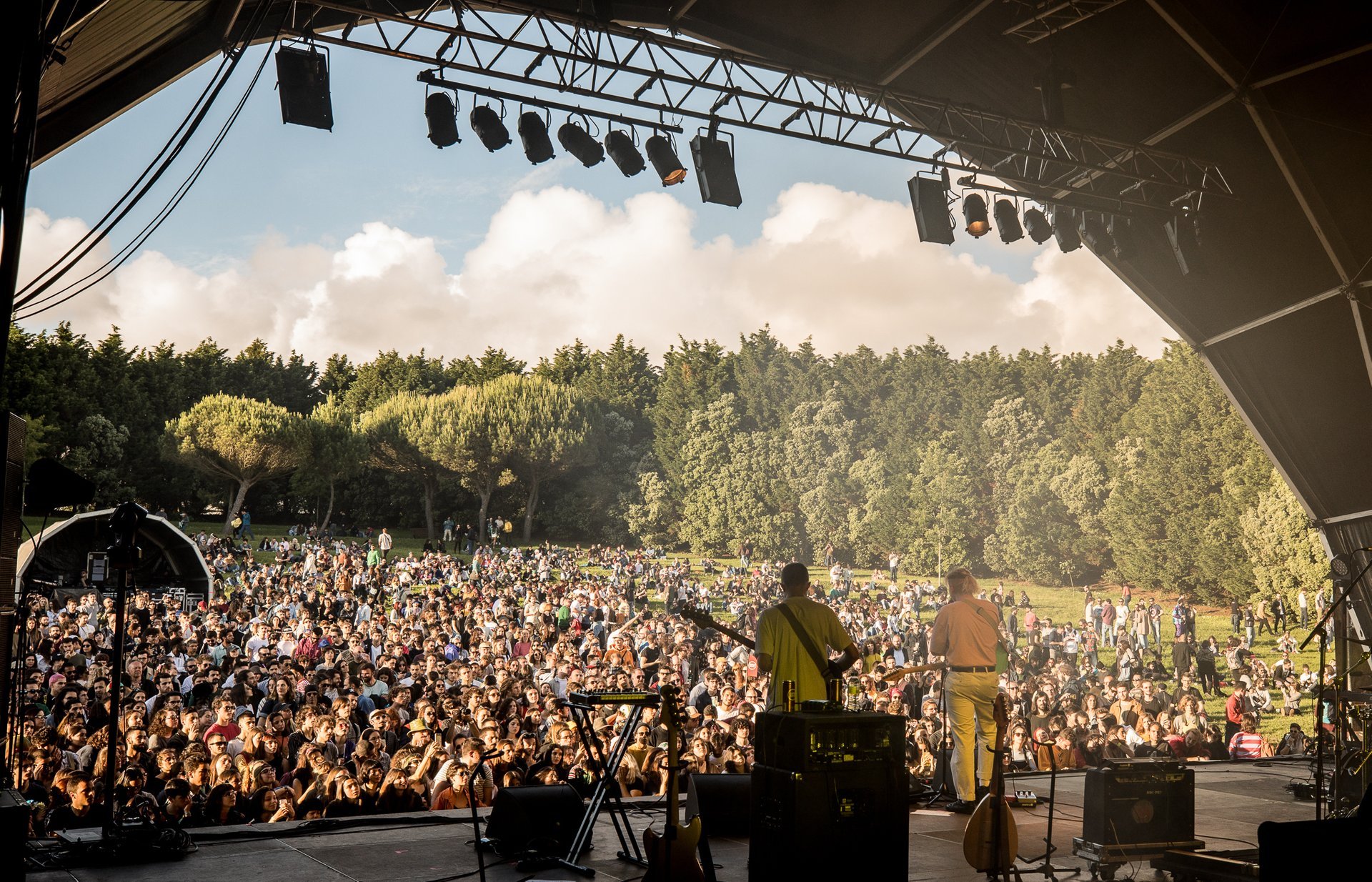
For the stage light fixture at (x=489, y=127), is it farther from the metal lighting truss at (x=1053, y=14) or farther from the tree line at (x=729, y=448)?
the tree line at (x=729, y=448)

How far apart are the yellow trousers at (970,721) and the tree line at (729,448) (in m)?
23.1

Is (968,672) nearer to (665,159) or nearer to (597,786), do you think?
(597,786)

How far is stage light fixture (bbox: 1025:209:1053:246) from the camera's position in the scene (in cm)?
814

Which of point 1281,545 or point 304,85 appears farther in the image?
point 1281,545

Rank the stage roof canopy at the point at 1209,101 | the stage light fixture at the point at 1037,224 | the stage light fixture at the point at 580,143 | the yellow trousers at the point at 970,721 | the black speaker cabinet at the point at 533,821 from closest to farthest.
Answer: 1. the black speaker cabinet at the point at 533,821
2. the yellow trousers at the point at 970,721
3. the stage roof canopy at the point at 1209,101
4. the stage light fixture at the point at 580,143
5. the stage light fixture at the point at 1037,224

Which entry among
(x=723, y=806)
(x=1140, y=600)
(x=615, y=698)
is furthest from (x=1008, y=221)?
(x=1140, y=600)

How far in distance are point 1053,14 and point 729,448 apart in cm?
2974

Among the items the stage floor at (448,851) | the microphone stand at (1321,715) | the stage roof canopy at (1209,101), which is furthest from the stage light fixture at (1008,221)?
the stage floor at (448,851)

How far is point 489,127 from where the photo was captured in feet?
21.3

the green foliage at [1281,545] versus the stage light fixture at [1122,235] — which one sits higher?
the stage light fixture at [1122,235]

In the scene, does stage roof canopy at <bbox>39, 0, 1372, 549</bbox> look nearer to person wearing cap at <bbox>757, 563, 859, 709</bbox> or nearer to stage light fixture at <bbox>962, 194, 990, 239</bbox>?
stage light fixture at <bbox>962, 194, 990, 239</bbox>

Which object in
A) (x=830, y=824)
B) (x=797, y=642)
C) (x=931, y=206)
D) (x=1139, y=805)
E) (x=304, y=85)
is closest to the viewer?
(x=830, y=824)

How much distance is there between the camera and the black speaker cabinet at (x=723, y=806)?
430 centimetres

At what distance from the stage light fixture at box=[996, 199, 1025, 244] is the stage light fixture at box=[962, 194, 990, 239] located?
0.17 meters
